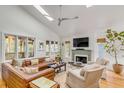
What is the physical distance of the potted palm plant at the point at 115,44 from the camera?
4676mm

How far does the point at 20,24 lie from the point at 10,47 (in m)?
1.28

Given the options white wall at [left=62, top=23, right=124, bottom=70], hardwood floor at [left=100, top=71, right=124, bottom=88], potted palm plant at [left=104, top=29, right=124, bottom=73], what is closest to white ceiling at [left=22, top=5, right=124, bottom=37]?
white wall at [left=62, top=23, right=124, bottom=70]

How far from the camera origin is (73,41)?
24.3 feet

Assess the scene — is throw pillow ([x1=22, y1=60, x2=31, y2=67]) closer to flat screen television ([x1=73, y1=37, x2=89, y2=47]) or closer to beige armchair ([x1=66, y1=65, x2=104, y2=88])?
beige armchair ([x1=66, y1=65, x2=104, y2=88])

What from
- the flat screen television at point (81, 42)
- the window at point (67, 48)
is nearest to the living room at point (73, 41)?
the flat screen television at point (81, 42)

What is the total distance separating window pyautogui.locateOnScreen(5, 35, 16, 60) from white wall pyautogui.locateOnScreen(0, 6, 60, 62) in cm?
29

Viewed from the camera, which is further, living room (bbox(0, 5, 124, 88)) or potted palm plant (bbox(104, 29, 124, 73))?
potted palm plant (bbox(104, 29, 124, 73))

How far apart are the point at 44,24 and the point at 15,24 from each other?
86.8 inches

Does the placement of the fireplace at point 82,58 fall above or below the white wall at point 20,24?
below

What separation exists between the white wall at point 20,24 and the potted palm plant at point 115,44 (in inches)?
157

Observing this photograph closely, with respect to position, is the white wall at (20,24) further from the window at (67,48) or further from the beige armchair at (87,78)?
the beige armchair at (87,78)

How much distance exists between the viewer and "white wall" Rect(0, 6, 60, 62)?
4.39 m

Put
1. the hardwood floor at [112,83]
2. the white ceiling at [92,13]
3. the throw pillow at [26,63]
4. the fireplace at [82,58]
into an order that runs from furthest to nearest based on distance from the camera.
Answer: the fireplace at [82,58] < the throw pillow at [26,63] < the white ceiling at [92,13] < the hardwood floor at [112,83]

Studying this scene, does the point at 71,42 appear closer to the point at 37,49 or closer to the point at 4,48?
the point at 37,49
